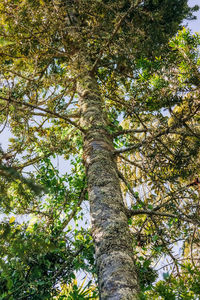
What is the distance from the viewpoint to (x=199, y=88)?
2.53 metres

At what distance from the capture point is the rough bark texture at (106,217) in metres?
1.62

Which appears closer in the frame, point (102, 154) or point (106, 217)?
point (106, 217)

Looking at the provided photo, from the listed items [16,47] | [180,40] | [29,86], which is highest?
[16,47]

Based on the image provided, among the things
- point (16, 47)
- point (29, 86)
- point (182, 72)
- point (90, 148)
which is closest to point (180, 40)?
point (182, 72)

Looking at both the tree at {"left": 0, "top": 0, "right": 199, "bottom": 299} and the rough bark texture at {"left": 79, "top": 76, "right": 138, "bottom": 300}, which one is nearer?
the rough bark texture at {"left": 79, "top": 76, "right": 138, "bottom": 300}

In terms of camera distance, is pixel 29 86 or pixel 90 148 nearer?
pixel 90 148

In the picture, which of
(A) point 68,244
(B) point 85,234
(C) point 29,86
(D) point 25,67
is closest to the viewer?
(A) point 68,244

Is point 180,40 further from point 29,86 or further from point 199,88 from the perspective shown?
point 29,86

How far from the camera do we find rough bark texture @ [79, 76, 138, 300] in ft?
5.31

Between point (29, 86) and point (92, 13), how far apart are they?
1.87 metres

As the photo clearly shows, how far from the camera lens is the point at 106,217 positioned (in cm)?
208

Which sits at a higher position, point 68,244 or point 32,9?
point 32,9

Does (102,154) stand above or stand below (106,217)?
above

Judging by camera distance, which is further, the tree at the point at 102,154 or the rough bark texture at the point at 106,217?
the tree at the point at 102,154
